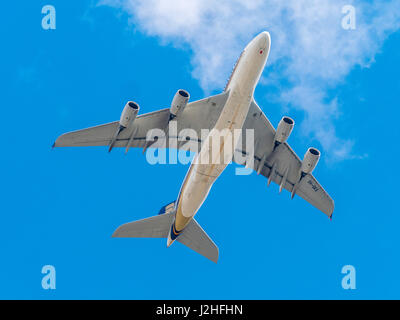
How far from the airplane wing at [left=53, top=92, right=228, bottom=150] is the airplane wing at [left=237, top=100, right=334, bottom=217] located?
408cm

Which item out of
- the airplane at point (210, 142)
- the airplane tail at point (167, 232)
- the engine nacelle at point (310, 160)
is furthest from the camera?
the airplane tail at point (167, 232)

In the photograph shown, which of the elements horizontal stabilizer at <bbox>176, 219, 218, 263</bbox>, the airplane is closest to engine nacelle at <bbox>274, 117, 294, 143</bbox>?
the airplane

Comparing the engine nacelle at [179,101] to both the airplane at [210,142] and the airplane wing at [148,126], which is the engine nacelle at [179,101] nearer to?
the airplane at [210,142]

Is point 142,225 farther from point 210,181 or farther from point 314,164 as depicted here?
point 314,164

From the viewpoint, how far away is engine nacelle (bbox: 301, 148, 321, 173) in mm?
39906

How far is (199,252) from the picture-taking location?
1678 inches

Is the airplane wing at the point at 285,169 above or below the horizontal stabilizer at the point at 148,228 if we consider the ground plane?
above

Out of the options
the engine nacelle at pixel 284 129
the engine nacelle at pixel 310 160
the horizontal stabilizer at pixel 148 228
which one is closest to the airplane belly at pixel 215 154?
the horizontal stabilizer at pixel 148 228

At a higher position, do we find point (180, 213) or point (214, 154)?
point (214, 154)

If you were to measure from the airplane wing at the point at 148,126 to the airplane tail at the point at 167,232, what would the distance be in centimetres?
562

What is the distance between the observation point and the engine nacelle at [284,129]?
3931 centimetres

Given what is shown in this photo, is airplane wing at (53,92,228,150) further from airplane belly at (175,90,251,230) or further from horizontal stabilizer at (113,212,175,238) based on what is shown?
horizontal stabilizer at (113,212,175,238)

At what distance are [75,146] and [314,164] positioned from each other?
1677 cm

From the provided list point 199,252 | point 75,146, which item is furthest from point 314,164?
point 75,146
